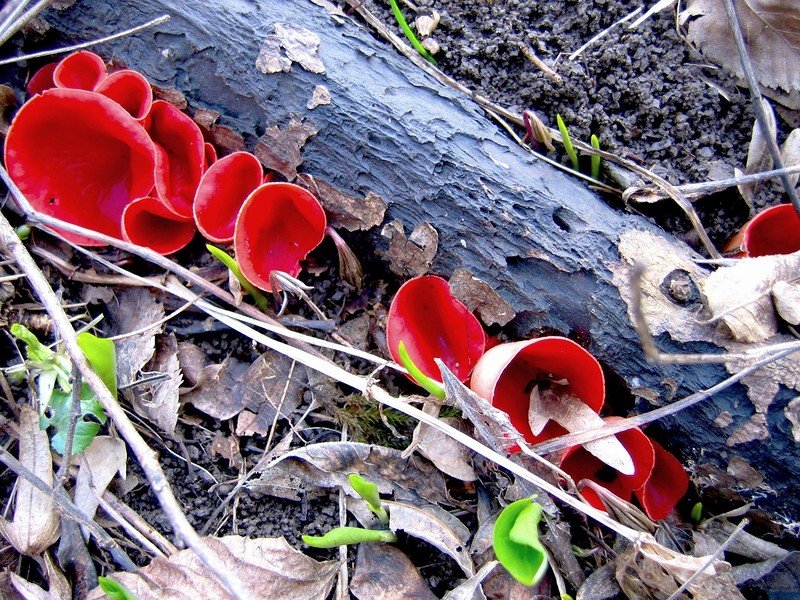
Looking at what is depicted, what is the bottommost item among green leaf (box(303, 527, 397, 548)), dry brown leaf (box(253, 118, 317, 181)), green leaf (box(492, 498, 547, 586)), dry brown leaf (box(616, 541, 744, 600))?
green leaf (box(303, 527, 397, 548))

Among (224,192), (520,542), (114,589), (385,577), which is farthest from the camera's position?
(224,192)

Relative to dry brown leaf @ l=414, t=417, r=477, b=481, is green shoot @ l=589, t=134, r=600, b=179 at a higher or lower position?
higher

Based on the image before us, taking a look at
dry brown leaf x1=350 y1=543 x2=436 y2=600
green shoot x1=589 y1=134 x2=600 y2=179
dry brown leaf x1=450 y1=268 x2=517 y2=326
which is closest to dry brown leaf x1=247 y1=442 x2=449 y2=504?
dry brown leaf x1=350 y1=543 x2=436 y2=600

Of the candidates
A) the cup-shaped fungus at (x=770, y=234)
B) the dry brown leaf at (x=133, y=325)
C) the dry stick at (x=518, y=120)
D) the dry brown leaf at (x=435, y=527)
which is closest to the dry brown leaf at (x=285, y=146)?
the dry stick at (x=518, y=120)

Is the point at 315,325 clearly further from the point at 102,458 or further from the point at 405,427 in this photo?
the point at 102,458

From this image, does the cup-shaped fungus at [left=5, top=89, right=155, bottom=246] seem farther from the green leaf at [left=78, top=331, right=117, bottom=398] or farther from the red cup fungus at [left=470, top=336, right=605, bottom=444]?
the red cup fungus at [left=470, top=336, right=605, bottom=444]

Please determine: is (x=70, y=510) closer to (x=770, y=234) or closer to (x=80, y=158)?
(x=80, y=158)

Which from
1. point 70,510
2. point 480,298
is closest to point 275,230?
point 480,298
